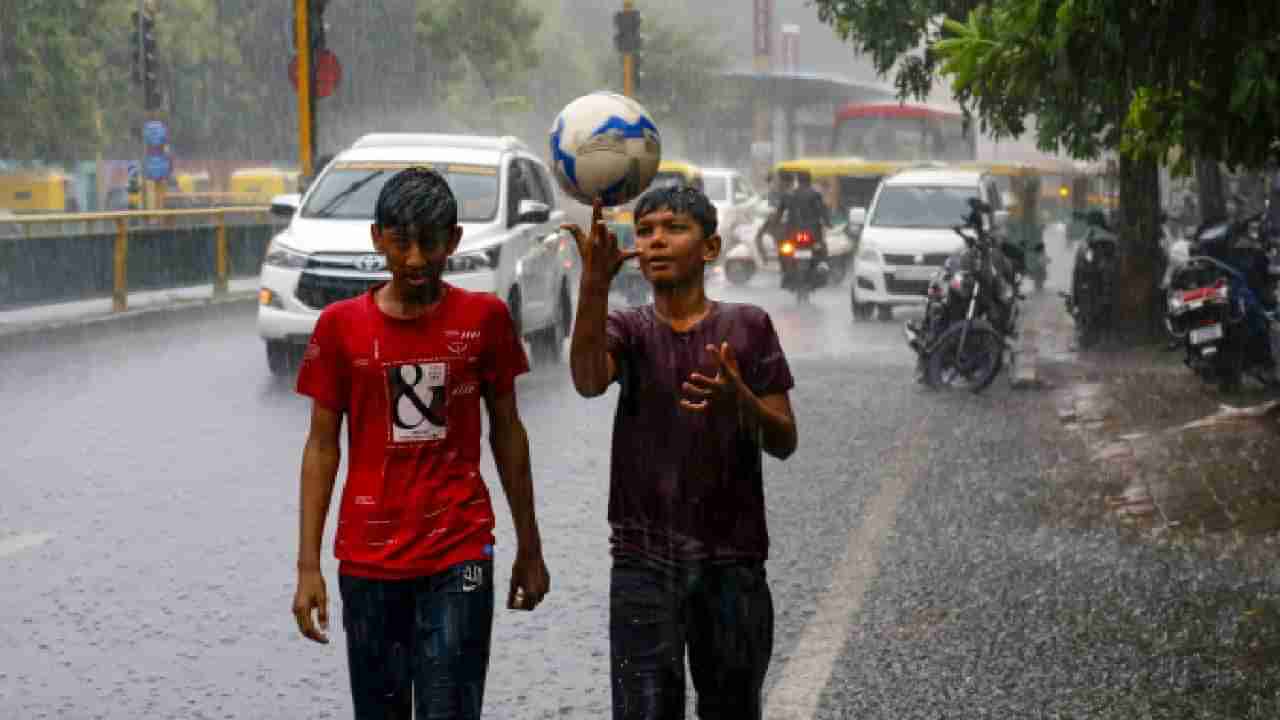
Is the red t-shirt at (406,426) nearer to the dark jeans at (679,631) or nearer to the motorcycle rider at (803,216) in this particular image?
the dark jeans at (679,631)

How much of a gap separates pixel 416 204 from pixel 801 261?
24869 mm

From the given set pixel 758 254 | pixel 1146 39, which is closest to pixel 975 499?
pixel 1146 39

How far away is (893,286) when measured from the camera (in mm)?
25438

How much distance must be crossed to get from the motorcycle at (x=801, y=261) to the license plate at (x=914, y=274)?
380 cm

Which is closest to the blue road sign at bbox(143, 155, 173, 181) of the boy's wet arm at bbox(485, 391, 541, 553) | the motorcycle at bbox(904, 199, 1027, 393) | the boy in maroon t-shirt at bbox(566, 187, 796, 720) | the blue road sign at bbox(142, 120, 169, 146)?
the blue road sign at bbox(142, 120, 169, 146)

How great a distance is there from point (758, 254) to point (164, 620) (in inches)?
1192

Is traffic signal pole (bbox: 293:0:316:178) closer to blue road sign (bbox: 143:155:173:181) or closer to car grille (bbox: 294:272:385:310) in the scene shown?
car grille (bbox: 294:272:385:310)

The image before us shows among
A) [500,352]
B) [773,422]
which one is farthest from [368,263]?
[773,422]

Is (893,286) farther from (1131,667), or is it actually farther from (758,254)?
(1131,667)

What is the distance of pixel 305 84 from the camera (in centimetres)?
2491

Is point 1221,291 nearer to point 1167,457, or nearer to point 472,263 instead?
point 1167,457

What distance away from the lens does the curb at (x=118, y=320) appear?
2125 cm

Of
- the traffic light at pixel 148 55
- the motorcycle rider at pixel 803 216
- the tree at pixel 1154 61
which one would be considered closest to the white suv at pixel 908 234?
the motorcycle rider at pixel 803 216

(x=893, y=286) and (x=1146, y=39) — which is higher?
(x=1146, y=39)
